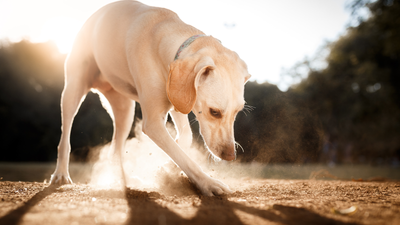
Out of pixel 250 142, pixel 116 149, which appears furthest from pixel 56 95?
pixel 250 142

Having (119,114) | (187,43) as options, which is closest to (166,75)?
(187,43)

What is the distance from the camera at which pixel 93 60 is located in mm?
3771

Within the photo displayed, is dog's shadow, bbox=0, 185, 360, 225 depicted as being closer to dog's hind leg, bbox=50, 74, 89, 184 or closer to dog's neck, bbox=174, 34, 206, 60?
dog's neck, bbox=174, 34, 206, 60

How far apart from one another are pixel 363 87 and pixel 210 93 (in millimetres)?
18478

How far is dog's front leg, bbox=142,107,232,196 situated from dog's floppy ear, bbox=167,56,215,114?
32cm

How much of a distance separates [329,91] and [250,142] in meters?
18.8

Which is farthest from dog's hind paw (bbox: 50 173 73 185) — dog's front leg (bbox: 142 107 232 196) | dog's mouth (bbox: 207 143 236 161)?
dog's mouth (bbox: 207 143 236 161)

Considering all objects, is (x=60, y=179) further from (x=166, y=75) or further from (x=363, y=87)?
(x=363, y=87)

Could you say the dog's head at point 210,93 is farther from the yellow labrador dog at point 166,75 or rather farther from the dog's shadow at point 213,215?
the dog's shadow at point 213,215

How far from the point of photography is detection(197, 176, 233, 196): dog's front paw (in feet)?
7.07

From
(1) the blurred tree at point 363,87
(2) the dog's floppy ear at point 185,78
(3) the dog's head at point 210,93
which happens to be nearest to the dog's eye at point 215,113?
(3) the dog's head at point 210,93

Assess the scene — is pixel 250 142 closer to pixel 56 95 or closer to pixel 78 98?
pixel 78 98

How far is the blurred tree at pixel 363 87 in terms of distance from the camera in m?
14.5

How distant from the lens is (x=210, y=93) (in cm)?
232
